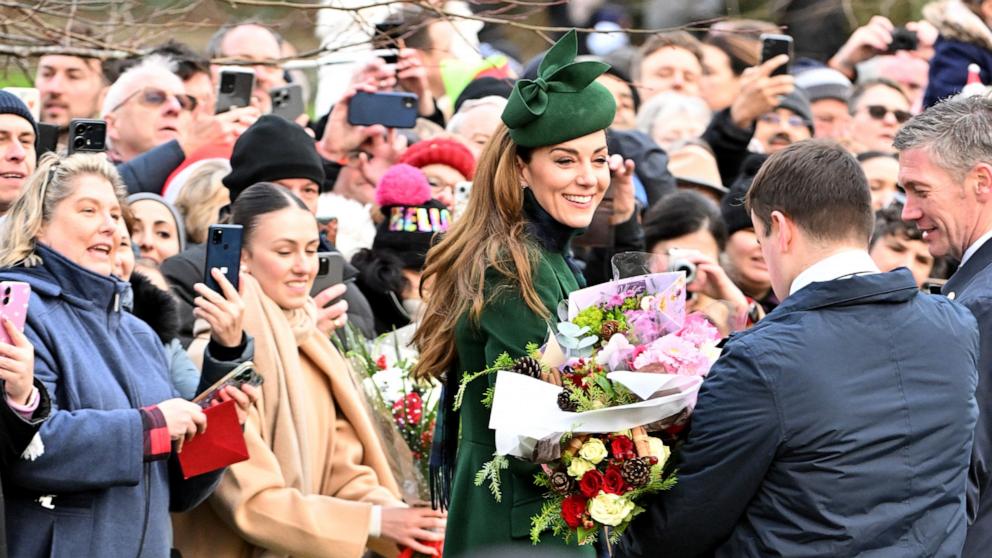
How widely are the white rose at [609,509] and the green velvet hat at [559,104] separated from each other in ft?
3.97

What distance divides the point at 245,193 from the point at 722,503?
2994 mm

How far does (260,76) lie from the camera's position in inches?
376

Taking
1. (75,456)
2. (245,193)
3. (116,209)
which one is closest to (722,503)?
(75,456)

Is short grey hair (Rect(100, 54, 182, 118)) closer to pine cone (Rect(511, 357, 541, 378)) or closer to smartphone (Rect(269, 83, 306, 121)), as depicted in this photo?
smartphone (Rect(269, 83, 306, 121))

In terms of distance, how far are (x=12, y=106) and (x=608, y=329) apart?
2.90m

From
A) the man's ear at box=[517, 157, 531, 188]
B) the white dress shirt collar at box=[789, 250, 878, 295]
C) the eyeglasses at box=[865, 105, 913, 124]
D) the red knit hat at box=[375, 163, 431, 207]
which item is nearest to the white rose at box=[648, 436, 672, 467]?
the white dress shirt collar at box=[789, 250, 878, 295]

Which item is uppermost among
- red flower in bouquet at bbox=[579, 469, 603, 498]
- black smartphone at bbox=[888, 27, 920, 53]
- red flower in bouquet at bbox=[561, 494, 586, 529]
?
black smartphone at bbox=[888, 27, 920, 53]

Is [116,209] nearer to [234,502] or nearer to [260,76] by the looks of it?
[234,502]

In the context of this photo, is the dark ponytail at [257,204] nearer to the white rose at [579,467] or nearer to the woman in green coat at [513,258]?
the woman in green coat at [513,258]

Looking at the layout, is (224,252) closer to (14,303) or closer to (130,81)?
(14,303)

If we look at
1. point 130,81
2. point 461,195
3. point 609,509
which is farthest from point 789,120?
point 609,509

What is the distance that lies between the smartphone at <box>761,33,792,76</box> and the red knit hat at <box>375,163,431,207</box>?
245cm

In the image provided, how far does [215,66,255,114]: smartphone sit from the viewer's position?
786 centimetres

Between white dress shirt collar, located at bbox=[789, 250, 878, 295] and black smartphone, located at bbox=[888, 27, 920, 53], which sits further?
black smartphone, located at bbox=[888, 27, 920, 53]
